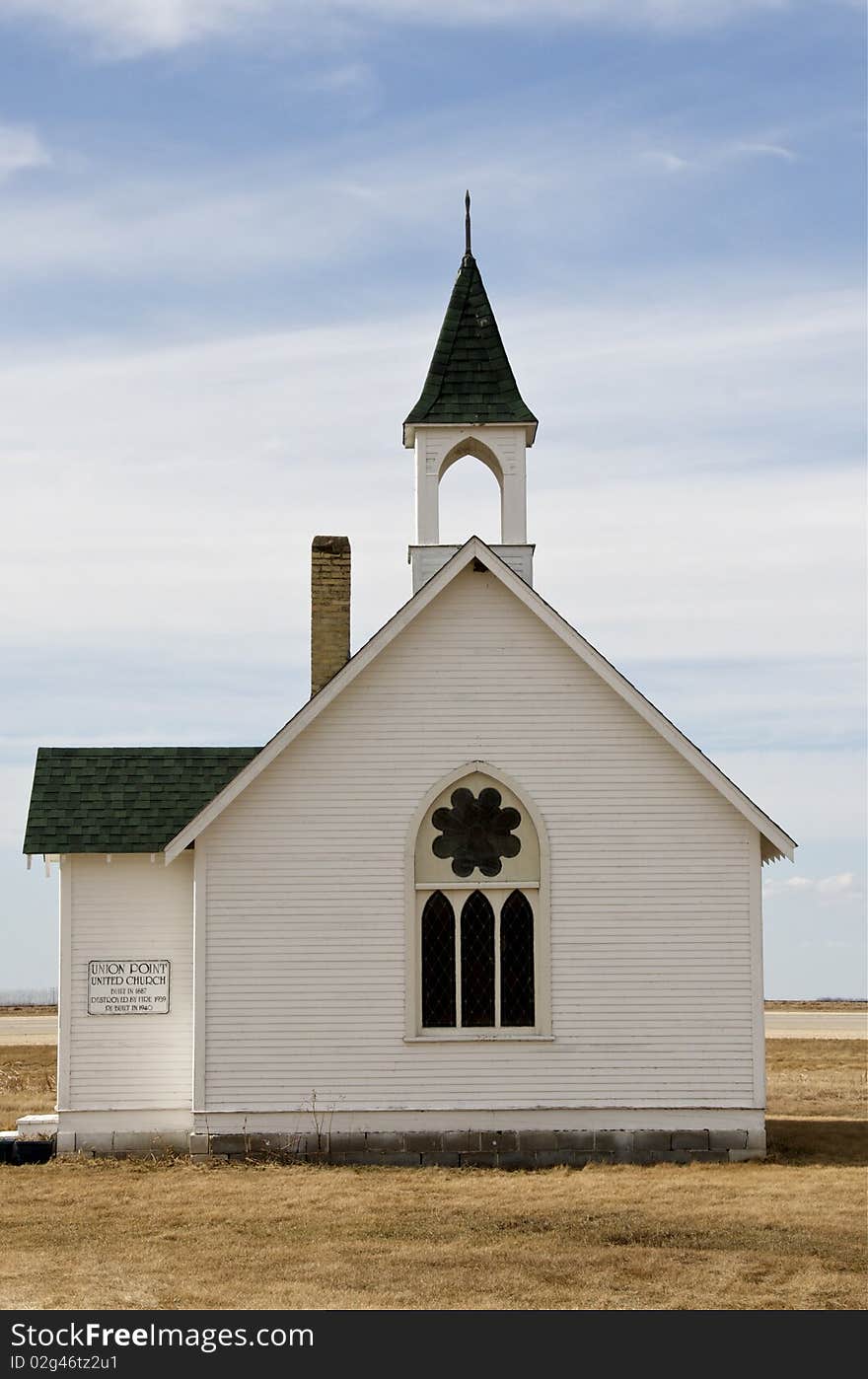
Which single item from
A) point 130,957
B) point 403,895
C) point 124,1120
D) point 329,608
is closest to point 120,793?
point 130,957

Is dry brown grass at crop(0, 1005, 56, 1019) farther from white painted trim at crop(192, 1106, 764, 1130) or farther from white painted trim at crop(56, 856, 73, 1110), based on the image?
white painted trim at crop(192, 1106, 764, 1130)

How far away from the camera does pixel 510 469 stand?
2391cm

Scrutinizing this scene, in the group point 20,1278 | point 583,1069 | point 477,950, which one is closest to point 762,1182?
point 583,1069

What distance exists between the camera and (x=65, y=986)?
2262cm

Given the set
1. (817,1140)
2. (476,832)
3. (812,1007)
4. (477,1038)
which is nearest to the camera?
(477,1038)

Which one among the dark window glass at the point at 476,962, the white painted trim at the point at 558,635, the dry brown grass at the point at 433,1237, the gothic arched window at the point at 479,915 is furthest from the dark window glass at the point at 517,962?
the white painted trim at the point at 558,635

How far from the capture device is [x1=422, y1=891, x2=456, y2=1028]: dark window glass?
21.5m

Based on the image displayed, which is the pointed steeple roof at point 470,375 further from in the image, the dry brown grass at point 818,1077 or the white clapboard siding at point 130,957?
the dry brown grass at point 818,1077

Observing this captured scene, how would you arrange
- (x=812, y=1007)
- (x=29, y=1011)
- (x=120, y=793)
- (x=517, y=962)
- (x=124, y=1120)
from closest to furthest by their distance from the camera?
(x=517, y=962)
(x=124, y=1120)
(x=120, y=793)
(x=29, y=1011)
(x=812, y=1007)

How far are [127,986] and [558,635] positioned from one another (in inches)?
294

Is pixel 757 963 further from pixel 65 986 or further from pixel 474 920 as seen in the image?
pixel 65 986

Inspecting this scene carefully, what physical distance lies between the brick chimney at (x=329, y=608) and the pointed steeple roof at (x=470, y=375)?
2.22m

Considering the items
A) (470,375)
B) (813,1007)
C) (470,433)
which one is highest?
(470,375)
